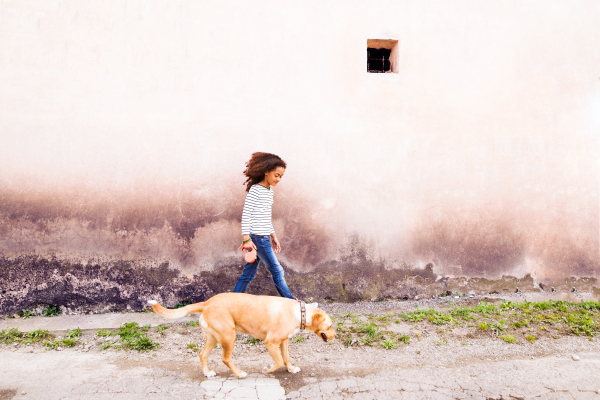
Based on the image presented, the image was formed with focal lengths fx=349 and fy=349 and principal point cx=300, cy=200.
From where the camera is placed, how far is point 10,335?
12.0 feet

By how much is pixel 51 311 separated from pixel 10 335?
0.60 meters

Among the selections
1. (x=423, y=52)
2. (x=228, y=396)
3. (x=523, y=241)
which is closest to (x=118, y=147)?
(x=228, y=396)

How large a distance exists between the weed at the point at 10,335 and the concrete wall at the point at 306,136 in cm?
63

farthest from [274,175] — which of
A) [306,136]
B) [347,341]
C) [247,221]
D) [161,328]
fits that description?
[161,328]

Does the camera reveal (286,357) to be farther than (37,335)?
No

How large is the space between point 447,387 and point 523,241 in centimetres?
294

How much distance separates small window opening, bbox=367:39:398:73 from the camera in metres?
4.74

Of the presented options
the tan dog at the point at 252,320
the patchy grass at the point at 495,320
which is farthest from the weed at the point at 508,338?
the tan dog at the point at 252,320

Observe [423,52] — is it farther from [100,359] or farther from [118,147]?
[100,359]

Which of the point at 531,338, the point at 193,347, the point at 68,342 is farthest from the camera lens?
the point at 531,338

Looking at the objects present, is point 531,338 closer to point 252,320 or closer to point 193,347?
point 252,320

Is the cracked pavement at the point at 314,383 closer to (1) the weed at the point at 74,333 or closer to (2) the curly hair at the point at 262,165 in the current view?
(1) the weed at the point at 74,333

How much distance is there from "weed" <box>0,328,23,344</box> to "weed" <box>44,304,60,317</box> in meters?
0.48

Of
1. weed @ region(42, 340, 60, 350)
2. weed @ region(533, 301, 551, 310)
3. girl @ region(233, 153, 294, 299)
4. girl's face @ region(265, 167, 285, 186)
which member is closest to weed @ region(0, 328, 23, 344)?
weed @ region(42, 340, 60, 350)
